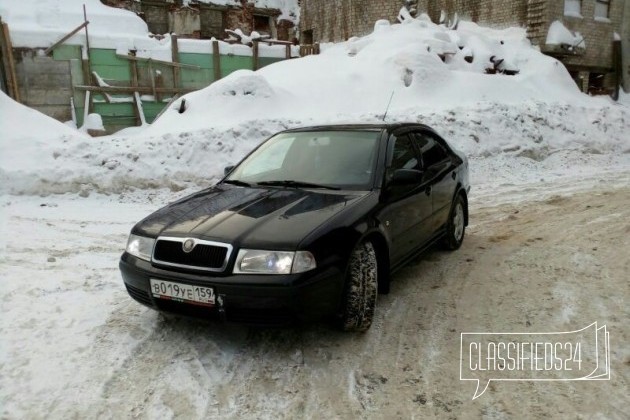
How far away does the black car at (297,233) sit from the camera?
2838 millimetres

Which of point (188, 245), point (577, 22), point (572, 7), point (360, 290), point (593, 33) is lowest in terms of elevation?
point (360, 290)

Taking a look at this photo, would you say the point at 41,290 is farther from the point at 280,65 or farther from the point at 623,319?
the point at 280,65

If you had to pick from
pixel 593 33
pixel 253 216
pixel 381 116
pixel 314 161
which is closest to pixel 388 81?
pixel 381 116

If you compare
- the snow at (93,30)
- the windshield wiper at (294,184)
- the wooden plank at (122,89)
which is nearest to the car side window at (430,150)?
the windshield wiper at (294,184)

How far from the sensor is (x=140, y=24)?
21.5 m

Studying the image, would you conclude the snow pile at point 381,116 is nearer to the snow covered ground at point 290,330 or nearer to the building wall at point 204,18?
the snow covered ground at point 290,330

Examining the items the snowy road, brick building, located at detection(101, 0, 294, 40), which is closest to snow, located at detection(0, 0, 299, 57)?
brick building, located at detection(101, 0, 294, 40)

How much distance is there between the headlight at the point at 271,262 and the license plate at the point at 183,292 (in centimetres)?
24

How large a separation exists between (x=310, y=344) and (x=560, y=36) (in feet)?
54.2

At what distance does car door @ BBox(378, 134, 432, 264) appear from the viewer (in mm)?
3676

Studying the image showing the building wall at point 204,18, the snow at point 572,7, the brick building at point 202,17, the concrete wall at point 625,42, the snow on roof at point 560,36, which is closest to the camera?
the snow on roof at point 560,36

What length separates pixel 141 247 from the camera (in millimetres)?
3250

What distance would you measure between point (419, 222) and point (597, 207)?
4098 millimetres

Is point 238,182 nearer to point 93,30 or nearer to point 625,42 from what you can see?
point 93,30
